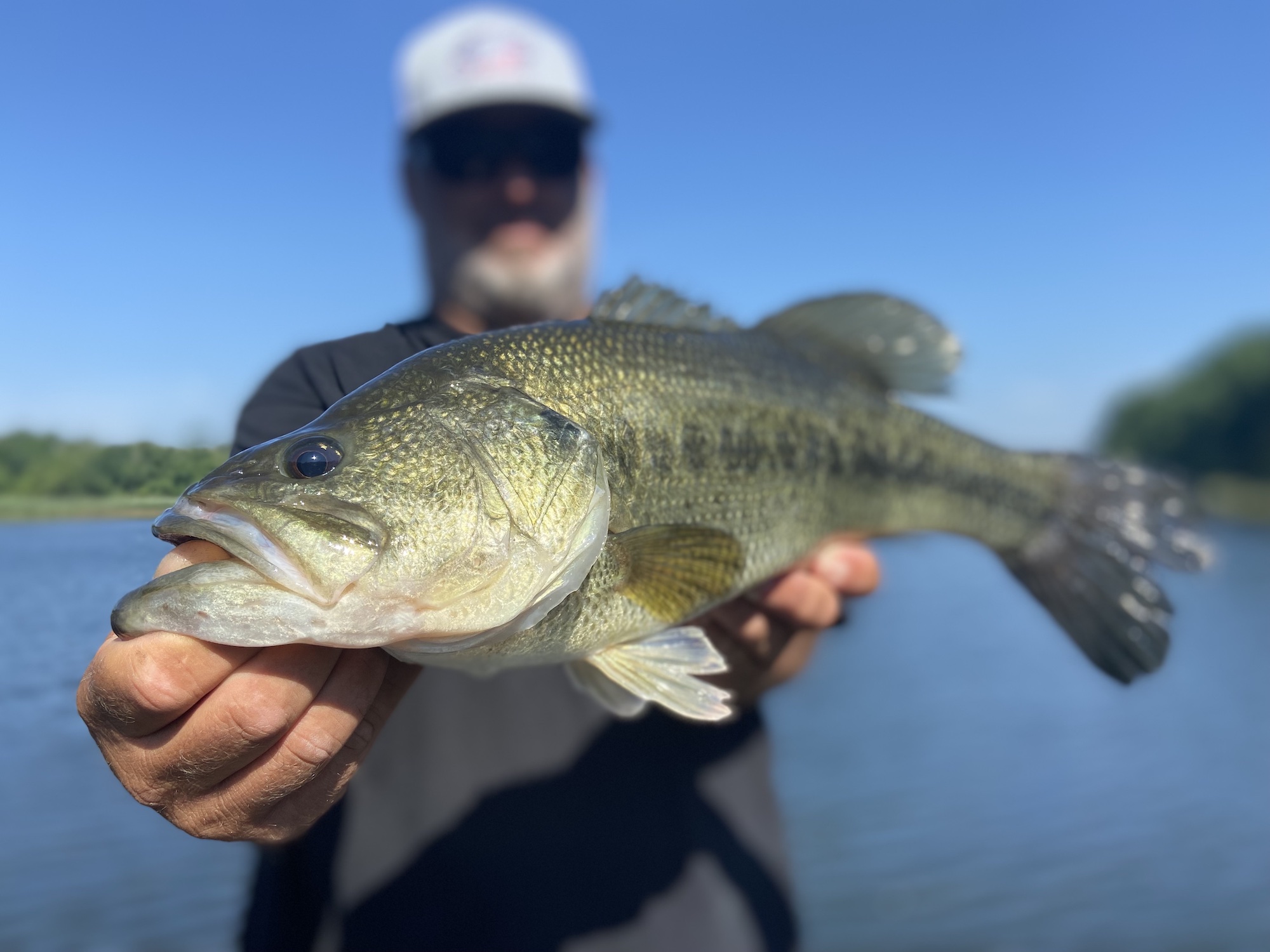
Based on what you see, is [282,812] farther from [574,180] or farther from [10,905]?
[10,905]

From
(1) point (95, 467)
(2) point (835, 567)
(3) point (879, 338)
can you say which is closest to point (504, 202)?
(3) point (879, 338)

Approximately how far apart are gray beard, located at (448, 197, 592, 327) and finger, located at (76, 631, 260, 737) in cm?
274

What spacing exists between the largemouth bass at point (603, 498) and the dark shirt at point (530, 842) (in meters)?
0.55

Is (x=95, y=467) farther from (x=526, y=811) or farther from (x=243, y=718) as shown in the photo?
(x=526, y=811)

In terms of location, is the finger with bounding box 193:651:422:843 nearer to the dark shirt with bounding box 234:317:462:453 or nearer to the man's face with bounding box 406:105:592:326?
the dark shirt with bounding box 234:317:462:453

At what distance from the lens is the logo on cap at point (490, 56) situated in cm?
396

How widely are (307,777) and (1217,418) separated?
7036 centimetres

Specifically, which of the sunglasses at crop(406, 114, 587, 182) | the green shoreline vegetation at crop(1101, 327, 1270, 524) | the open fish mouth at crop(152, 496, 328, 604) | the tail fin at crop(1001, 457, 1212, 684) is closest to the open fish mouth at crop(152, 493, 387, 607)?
the open fish mouth at crop(152, 496, 328, 604)

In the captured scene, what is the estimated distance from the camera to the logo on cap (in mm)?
3963

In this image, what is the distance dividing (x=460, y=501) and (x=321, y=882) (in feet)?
4.67

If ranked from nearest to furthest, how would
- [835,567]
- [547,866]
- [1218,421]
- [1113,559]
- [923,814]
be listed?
[547,866] → [835,567] → [1113,559] → [923,814] → [1218,421]

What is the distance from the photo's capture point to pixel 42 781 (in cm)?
583

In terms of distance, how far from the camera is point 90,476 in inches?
54.1

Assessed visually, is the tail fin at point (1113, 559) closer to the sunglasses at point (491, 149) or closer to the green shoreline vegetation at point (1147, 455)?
the green shoreline vegetation at point (1147, 455)
